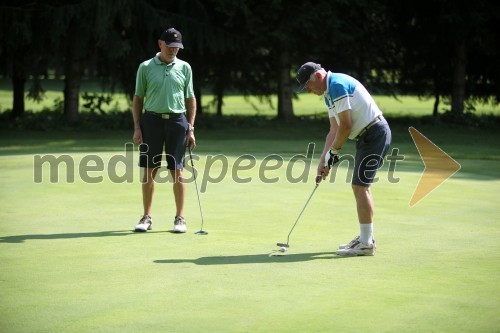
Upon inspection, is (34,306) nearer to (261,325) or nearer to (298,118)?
(261,325)

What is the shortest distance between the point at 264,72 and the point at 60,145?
30.6 ft

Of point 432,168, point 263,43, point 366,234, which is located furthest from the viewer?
point 263,43

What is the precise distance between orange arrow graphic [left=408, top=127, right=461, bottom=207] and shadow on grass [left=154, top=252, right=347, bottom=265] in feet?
11.3

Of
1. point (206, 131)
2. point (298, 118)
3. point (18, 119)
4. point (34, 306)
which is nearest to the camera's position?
point (34, 306)

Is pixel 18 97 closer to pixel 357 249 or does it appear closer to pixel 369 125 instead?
pixel 369 125

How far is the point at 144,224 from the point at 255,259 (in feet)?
6.32

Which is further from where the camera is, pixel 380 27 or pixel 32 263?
pixel 380 27

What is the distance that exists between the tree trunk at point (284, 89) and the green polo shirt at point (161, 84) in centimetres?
1726

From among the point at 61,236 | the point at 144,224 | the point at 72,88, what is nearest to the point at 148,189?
the point at 144,224

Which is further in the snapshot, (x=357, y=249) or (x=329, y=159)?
(x=329, y=159)

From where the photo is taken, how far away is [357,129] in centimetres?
812

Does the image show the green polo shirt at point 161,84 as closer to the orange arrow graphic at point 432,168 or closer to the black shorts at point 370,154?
the black shorts at point 370,154

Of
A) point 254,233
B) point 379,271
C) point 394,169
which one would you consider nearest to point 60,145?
point 394,169

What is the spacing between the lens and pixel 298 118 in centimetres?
2933
